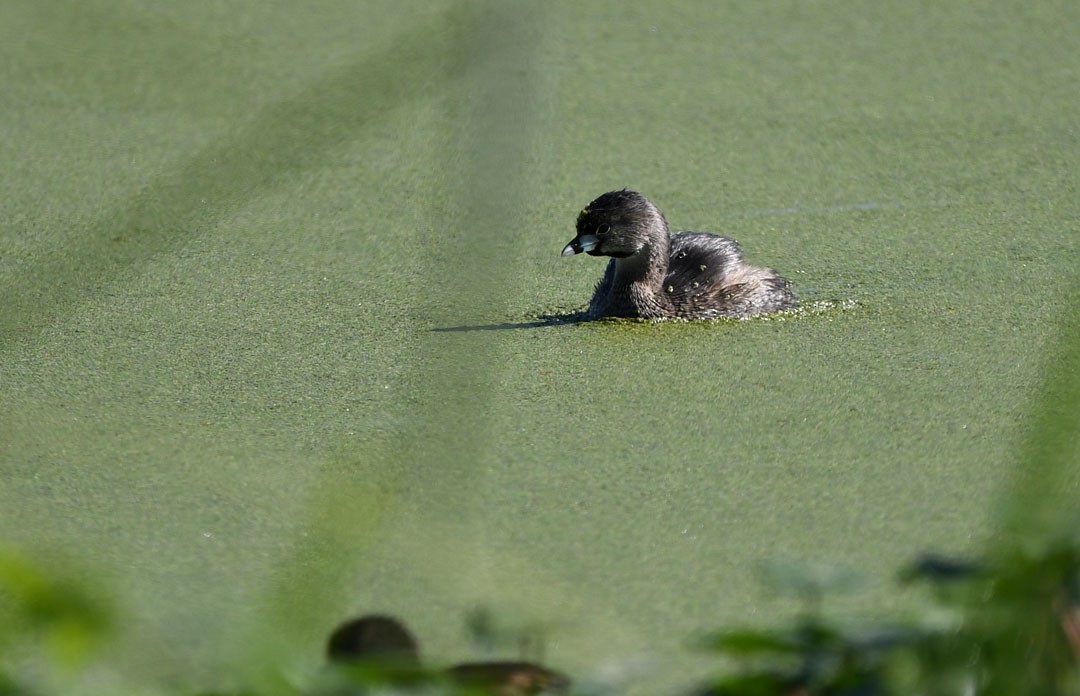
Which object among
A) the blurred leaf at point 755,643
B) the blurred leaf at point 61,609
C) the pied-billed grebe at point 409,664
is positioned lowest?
the blurred leaf at point 61,609

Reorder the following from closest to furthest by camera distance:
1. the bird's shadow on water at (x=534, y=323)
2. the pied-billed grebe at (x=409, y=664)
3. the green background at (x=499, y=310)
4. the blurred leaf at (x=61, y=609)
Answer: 1. the blurred leaf at (x=61, y=609)
2. the pied-billed grebe at (x=409, y=664)
3. the green background at (x=499, y=310)
4. the bird's shadow on water at (x=534, y=323)

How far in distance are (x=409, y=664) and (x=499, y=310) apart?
6.82 ft

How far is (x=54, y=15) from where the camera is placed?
4.75 m

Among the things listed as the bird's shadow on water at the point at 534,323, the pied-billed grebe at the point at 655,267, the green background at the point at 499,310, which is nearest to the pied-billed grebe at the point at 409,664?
the green background at the point at 499,310

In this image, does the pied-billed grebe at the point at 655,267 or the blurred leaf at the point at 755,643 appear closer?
the blurred leaf at the point at 755,643

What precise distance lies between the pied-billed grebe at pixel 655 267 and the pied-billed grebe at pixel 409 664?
1670 mm

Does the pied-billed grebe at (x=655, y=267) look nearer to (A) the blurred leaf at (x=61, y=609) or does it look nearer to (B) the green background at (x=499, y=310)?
(B) the green background at (x=499, y=310)

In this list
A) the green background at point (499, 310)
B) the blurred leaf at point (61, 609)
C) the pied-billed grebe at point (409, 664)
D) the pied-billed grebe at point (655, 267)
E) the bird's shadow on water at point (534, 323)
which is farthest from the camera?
the pied-billed grebe at point (655, 267)

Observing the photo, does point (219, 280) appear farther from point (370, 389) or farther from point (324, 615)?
point (324, 615)

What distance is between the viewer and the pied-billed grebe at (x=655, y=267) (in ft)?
10.6

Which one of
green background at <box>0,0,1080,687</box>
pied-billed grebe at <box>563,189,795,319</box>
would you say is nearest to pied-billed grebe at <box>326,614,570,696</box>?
green background at <box>0,0,1080,687</box>

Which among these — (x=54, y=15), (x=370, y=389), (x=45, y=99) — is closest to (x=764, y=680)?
(x=370, y=389)

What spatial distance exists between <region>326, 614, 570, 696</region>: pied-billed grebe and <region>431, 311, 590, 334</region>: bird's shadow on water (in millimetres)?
1442

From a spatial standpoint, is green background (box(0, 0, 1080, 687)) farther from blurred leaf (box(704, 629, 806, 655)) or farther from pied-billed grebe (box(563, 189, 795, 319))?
blurred leaf (box(704, 629, 806, 655))
